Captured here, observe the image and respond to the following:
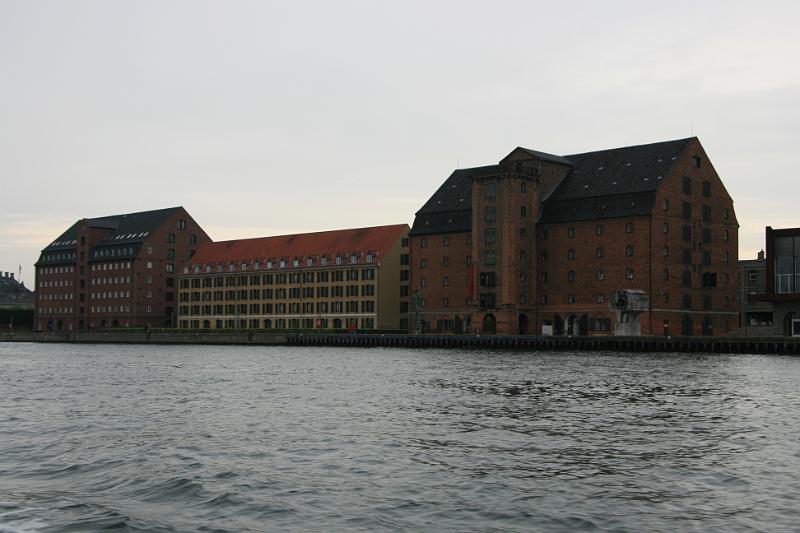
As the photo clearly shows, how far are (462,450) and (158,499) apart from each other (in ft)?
32.7

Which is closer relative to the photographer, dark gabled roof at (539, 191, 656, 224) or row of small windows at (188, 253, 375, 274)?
dark gabled roof at (539, 191, 656, 224)

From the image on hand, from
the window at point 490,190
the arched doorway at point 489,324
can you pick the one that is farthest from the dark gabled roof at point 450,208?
the arched doorway at point 489,324

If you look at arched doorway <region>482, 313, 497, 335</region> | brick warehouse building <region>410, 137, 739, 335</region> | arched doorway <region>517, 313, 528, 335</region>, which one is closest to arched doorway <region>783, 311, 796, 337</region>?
brick warehouse building <region>410, 137, 739, 335</region>

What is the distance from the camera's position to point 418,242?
14412cm

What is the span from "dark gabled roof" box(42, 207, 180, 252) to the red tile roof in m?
9.60

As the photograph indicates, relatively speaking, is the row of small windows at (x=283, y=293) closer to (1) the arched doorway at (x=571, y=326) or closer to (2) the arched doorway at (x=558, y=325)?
(2) the arched doorway at (x=558, y=325)

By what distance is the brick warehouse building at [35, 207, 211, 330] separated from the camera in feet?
597

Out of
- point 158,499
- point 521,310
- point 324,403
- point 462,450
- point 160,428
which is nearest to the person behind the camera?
point 158,499

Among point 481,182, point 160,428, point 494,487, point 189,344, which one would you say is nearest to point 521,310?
point 481,182

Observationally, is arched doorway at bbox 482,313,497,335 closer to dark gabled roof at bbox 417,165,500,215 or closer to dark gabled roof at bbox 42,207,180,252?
dark gabled roof at bbox 417,165,500,215

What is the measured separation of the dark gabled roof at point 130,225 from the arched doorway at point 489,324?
79153 millimetres

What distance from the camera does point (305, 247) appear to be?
166 metres

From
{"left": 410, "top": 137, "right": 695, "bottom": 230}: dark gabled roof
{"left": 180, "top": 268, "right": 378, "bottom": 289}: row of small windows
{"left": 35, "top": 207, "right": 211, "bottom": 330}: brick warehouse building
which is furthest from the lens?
{"left": 35, "top": 207, "right": 211, "bottom": 330}: brick warehouse building

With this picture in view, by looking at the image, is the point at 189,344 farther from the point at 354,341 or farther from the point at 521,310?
the point at 521,310
